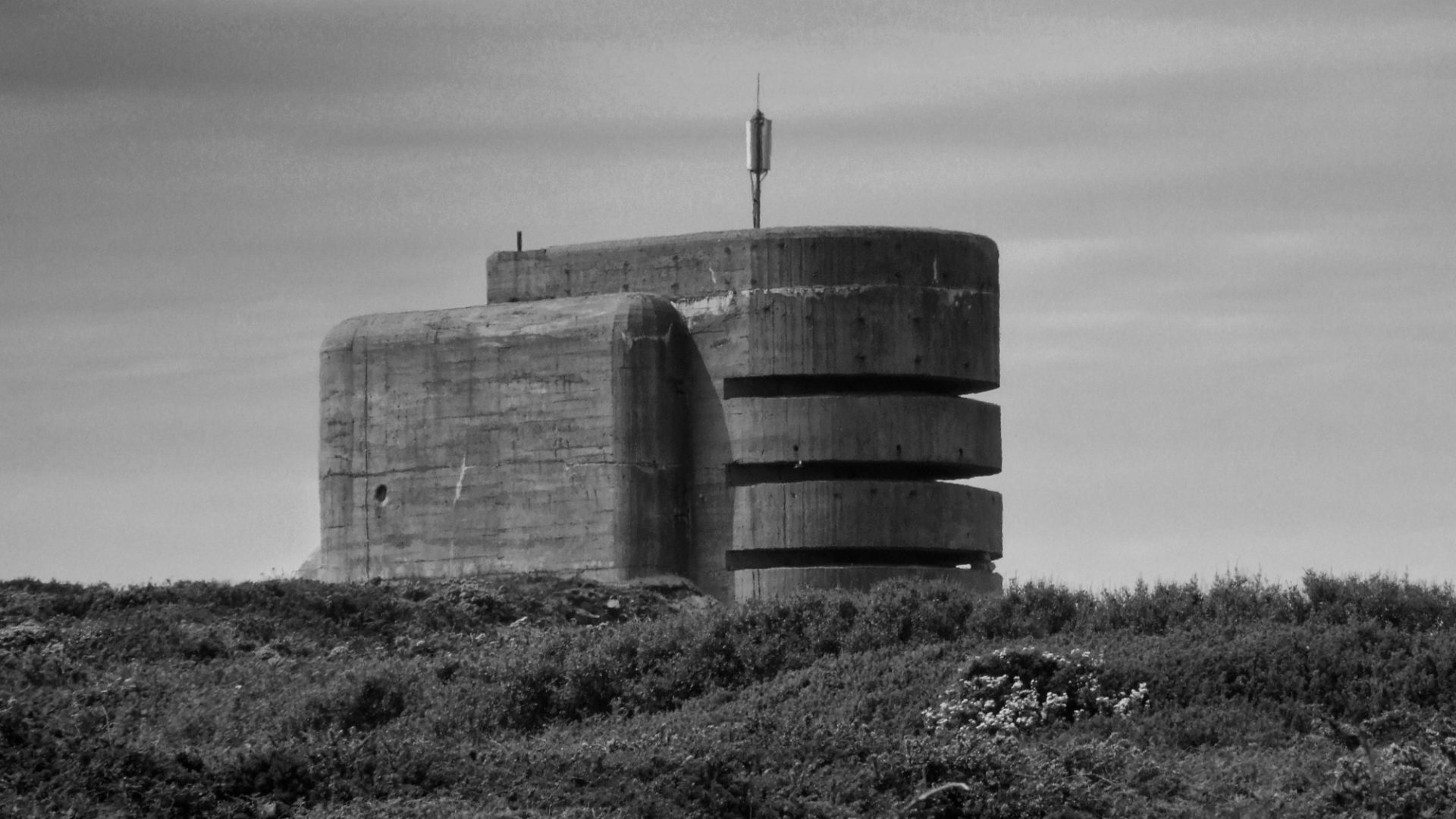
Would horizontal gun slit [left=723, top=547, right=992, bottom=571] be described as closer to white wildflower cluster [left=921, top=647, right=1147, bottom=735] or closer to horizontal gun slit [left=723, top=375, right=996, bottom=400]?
horizontal gun slit [left=723, top=375, right=996, bottom=400]

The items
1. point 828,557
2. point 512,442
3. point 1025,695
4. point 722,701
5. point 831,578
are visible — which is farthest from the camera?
point 512,442

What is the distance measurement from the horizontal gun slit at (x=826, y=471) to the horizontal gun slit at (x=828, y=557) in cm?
83

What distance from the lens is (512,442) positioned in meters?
29.5

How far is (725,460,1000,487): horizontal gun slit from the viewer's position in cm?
2880

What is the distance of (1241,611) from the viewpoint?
72.8 ft

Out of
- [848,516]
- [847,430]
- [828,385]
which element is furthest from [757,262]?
[848,516]

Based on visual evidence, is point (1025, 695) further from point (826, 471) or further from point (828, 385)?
point (828, 385)

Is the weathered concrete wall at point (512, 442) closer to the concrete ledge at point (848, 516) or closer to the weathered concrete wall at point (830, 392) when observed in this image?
the weathered concrete wall at point (830, 392)

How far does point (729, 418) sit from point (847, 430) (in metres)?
1.47

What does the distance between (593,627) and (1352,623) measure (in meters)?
7.55

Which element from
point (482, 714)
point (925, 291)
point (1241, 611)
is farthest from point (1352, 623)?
point (925, 291)

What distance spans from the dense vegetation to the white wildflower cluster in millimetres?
26

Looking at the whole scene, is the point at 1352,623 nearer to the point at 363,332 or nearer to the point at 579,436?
the point at 579,436

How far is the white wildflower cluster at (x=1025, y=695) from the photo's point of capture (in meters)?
18.9
